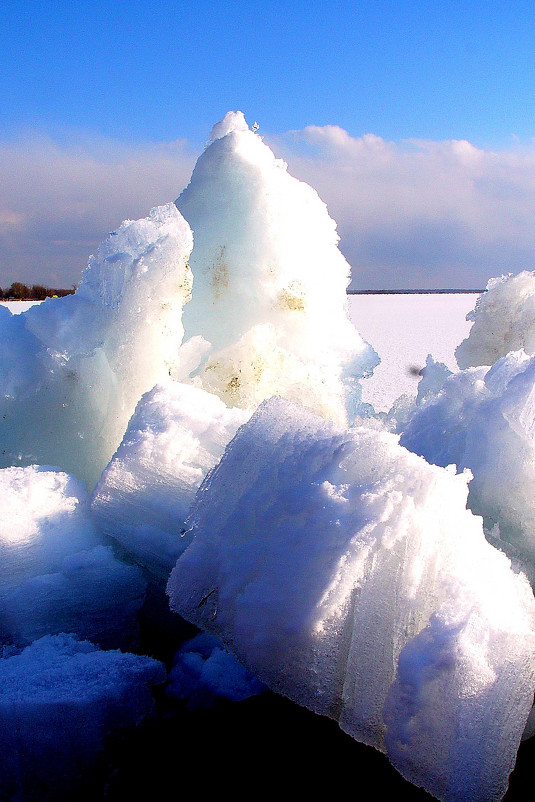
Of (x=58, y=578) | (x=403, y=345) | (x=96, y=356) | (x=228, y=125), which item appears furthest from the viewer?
(x=403, y=345)

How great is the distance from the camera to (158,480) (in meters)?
1.97

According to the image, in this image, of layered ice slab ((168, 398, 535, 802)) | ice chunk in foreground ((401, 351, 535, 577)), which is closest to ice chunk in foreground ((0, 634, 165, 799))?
layered ice slab ((168, 398, 535, 802))

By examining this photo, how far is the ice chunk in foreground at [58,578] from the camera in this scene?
1.73 m

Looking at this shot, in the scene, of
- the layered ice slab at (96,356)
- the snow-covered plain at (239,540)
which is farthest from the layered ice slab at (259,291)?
the layered ice slab at (96,356)

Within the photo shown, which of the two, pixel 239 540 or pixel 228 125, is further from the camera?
pixel 228 125

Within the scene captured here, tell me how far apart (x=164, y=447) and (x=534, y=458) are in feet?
3.46

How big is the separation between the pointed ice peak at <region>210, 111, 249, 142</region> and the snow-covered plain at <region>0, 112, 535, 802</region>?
1.48 feet

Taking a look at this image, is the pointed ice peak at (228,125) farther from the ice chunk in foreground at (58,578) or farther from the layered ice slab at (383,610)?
the layered ice slab at (383,610)

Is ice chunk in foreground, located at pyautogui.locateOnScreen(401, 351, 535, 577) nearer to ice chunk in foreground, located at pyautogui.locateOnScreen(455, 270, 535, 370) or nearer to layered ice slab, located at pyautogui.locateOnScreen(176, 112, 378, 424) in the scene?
layered ice slab, located at pyautogui.locateOnScreen(176, 112, 378, 424)

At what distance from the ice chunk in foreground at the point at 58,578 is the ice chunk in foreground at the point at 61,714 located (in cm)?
24

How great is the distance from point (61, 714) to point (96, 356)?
66.0 inches

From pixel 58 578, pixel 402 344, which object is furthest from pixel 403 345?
pixel 58 578

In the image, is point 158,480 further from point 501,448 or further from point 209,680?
point 501,448

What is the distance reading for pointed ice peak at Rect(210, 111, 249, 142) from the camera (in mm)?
3572
